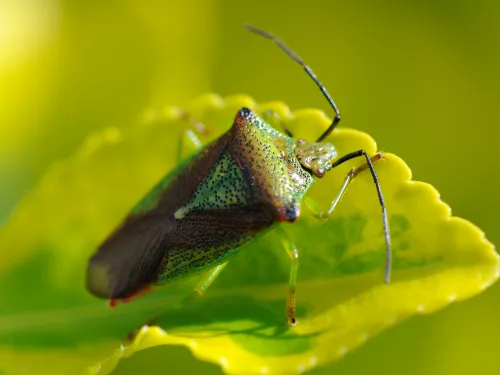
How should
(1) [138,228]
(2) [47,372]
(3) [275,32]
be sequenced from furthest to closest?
(3) [275,32] → (1) [138,228] → (2) [47,372]

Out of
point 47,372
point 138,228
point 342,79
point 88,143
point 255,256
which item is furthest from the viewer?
point 342,79

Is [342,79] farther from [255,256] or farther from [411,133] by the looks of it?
[255,256]

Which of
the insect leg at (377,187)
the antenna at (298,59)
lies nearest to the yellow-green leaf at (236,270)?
the insect leg at (377,187)

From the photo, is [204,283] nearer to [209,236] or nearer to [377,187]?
[209,236]

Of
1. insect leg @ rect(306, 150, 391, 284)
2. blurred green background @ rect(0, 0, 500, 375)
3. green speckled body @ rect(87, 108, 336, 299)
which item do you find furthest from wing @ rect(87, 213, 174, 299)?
insect leg @ rect(306, 150, 391, 284)

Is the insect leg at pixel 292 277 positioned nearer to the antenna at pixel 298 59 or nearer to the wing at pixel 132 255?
the wing at pixel 132 255

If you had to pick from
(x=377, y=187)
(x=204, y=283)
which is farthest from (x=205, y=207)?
(x=377, y=187)

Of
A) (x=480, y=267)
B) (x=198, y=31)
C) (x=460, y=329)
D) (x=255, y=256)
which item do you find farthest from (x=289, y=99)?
(x=480, y=267)

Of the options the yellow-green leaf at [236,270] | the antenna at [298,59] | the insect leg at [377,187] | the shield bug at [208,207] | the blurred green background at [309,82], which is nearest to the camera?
the yellow-green leaf at [236,270]
